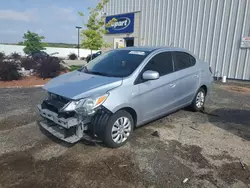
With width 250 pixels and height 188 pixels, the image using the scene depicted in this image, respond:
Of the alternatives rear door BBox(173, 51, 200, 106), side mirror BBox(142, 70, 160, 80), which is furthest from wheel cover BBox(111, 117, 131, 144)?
rear door BBox(173, 51, 200, 106)

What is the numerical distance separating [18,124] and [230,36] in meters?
11.0

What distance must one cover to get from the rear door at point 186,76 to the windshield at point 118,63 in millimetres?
995

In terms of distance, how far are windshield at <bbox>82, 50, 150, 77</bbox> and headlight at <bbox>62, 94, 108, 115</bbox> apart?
80 cm

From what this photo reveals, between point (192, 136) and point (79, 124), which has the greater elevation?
point (79, 124)

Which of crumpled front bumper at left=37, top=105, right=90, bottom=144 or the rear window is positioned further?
the rear window

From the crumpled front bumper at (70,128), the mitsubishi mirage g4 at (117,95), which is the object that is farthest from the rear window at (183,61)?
the crumpled front bumper at (70,128)

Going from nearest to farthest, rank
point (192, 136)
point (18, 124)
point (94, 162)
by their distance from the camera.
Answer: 1. point (94, 162)
2. point (192, 136)
3. point (18, 124)

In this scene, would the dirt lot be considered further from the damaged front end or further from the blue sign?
the blue sign

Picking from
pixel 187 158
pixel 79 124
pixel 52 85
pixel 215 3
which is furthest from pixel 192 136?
pixel 215 3

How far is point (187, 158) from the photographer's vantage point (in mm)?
3086

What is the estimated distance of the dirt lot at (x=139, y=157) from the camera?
2539 mm

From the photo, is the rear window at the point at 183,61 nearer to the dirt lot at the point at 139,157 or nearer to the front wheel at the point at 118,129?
the dirt lot at the point at 139,157

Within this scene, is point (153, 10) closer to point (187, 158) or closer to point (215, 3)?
point (215, 3)

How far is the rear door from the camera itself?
14.5ft
